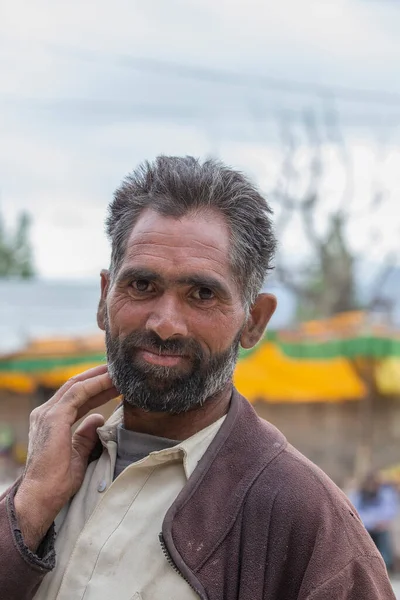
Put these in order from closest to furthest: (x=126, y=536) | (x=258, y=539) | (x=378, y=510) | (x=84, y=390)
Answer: (x=258, y=539) → (x=126, y=536) → (x=84, y=390) → (x=378, y=510)

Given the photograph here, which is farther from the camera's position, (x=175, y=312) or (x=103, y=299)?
(x=103, y=299)

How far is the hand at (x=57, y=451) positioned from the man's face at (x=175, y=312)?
148mm

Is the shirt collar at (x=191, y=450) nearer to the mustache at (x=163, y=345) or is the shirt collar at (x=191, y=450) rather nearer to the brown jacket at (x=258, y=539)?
the brown jacket at (x=258, y=539)

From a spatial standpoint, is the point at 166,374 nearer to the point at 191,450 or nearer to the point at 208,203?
the point at 191,450

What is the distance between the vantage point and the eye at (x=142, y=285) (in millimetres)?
1993

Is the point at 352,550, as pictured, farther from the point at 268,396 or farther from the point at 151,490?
the point at 268,396

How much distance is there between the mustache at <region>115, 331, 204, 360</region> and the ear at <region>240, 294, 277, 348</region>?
19 cm

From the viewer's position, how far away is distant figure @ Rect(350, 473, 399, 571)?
33.0 feet

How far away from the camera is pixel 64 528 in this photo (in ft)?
6.70

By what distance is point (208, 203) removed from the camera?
79.3 inches

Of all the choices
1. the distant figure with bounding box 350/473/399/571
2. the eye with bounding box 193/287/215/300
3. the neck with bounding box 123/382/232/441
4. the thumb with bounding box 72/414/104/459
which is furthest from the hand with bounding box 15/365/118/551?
the distant figure with bounding box 350/473/399/571

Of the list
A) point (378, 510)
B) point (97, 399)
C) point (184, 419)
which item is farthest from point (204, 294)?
point (378, 510)

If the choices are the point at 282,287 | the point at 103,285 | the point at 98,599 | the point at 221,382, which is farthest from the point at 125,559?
the point at 282,287

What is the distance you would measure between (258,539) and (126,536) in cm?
30
